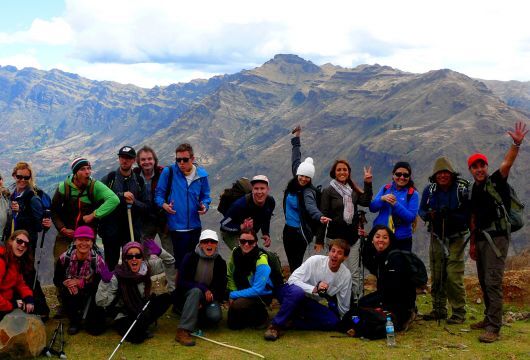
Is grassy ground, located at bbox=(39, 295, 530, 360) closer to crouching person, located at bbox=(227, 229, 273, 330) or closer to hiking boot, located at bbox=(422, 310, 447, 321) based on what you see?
crouching person, located at bbox=(227, 229, 273, 330)

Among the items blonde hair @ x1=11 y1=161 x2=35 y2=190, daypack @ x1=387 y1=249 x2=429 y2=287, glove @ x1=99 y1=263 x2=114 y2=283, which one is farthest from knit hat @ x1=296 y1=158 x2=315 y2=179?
blonde hair @ x1=11 y1=161 x2=35 y2=190

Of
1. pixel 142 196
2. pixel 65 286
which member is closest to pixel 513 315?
pixel 142 196

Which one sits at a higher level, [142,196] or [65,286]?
[142,196]

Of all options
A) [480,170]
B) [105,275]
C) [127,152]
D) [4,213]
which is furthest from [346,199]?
[4,213]

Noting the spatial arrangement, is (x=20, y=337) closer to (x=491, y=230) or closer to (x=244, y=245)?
(x=244, y=245)

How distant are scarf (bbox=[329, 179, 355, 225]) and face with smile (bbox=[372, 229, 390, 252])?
0.94 m

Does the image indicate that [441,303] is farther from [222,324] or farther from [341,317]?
[222,324]

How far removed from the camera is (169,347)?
32.1 feet

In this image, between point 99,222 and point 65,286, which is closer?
point 65,286

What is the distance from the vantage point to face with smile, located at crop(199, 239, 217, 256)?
10.5m

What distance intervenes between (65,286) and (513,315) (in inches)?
441

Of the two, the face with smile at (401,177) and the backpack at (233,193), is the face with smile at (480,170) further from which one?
the backpack at (233,193)

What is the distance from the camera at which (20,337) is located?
8.90 metres

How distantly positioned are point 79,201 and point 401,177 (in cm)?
740
